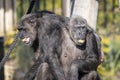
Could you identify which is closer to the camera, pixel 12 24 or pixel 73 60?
pixel 73 60

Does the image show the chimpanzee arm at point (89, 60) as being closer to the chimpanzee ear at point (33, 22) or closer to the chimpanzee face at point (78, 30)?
the chimpanzee face at point (78, 30)

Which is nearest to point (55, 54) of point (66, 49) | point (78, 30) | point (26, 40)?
point (66, 49)

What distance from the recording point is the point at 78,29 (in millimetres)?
7285

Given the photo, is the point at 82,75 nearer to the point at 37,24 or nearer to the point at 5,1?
the point at 37,24

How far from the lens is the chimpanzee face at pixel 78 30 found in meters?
7.23

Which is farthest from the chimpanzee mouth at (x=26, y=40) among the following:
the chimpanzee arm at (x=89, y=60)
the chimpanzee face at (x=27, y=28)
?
the chimpanzee arm at (x=89, y=60)

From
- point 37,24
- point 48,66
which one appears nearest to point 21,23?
point 37,24

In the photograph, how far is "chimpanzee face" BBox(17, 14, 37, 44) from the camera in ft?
25.4

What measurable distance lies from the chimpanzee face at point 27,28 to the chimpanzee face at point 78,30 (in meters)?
0.64

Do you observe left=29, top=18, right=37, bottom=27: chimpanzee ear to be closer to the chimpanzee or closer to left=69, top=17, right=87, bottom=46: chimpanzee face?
the chimpanzee

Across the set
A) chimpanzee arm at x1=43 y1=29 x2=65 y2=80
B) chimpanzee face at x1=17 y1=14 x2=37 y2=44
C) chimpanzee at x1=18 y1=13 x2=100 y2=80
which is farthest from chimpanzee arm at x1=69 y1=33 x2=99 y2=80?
chimpanzee face at x1=17 y1=14 x2=37 y2=44

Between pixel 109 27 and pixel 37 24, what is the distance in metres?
5.26

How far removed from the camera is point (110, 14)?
13.4 meters

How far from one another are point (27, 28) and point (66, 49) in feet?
2.18
